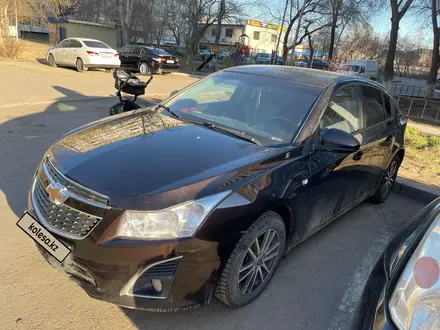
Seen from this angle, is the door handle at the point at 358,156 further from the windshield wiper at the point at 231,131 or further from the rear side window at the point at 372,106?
the windshield wiper at the point at 231,131

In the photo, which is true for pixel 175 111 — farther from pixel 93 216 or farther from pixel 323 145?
pixel 93 216

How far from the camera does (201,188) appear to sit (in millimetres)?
2172

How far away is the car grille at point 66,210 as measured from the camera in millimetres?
2076

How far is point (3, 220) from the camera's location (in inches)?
133

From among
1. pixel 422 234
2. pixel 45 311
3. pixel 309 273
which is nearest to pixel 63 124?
pixel 45 311

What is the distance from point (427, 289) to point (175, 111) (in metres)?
2.70

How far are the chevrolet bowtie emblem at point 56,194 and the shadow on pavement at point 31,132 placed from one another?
4.93 ft

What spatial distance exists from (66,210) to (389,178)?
14.2 feet

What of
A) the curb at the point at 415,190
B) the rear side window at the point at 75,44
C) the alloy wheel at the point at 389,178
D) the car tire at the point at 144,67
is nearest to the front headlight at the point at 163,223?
the alloy wheel at the point at 389,178

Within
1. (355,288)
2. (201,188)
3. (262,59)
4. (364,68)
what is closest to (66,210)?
(201,188)

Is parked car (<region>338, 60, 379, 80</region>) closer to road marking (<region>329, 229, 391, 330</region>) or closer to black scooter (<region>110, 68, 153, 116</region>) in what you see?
black scooter (<region>110, 68, 153, 116</region>)

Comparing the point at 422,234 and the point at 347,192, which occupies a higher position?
the point at 422,234

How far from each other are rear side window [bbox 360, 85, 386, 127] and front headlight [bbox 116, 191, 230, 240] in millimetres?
2627

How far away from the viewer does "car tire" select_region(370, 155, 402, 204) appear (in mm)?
4699
